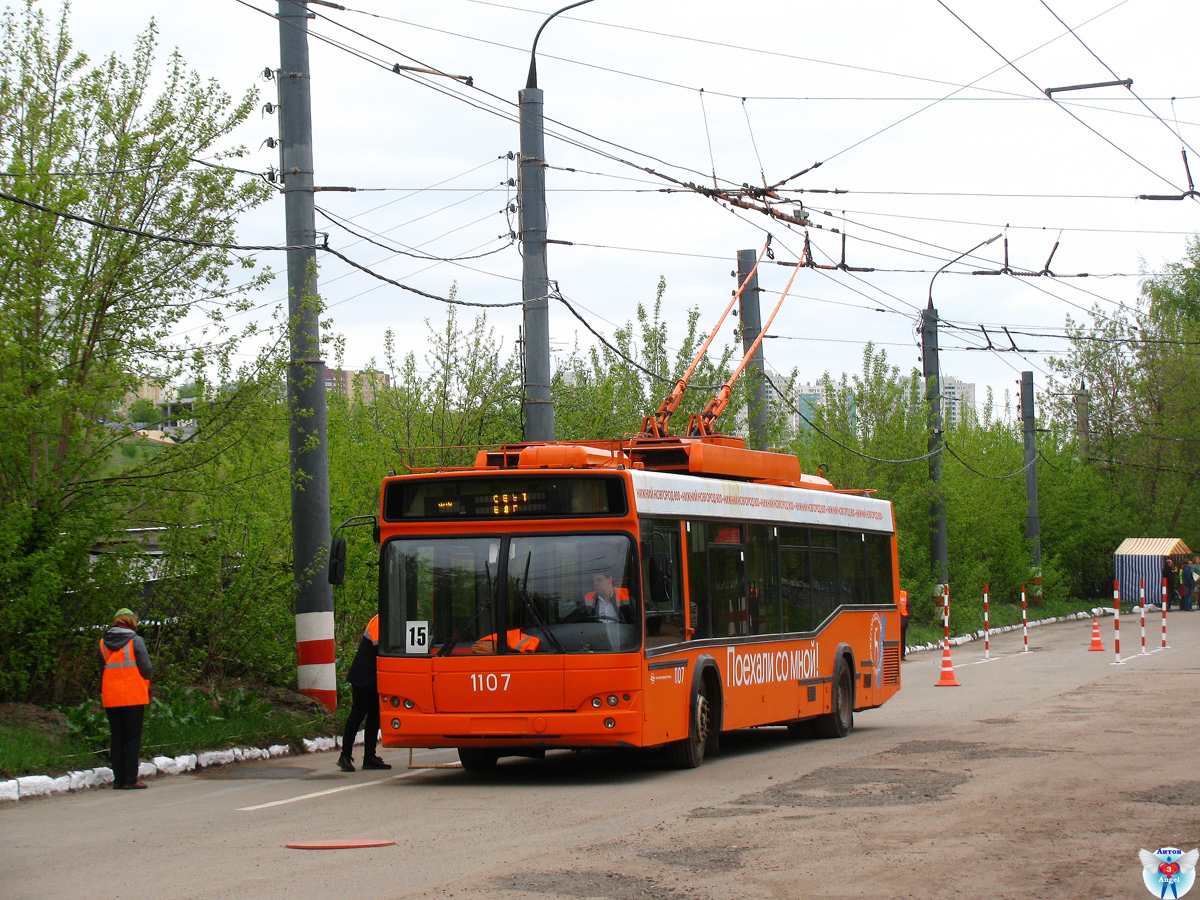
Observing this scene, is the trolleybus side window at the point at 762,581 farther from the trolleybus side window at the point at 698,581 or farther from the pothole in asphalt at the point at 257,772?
the pothole in asphalt at the point at 257,772

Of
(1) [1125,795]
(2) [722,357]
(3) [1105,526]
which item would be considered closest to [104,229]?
(1) [1125,795]

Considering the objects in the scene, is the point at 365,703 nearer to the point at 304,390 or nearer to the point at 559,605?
the point at 559,605

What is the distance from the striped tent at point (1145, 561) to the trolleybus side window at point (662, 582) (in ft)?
133

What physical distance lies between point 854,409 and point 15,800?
93.3 feet

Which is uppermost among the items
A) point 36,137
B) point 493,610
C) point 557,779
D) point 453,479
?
point 36,137

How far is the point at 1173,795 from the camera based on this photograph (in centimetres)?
1056

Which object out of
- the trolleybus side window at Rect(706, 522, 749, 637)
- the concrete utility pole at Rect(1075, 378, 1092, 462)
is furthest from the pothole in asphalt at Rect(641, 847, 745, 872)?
the concrete utility pole at Rect(1075, 378, 1092, 462)

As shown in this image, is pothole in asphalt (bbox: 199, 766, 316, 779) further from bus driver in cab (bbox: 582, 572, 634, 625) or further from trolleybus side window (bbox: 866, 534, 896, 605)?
trolleybus side window (bbox: 866, 534, 896, 605)

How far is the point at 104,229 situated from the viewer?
1416cm

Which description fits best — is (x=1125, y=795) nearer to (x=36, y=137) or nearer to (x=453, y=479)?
(x=453, y=479)

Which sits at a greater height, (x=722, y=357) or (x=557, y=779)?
(x=722, y=357)

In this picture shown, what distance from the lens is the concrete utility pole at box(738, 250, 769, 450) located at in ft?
84.5

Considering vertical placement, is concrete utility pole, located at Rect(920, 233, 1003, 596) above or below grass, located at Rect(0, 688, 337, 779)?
above

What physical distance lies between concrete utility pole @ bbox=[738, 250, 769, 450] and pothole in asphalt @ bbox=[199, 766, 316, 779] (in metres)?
12.6
